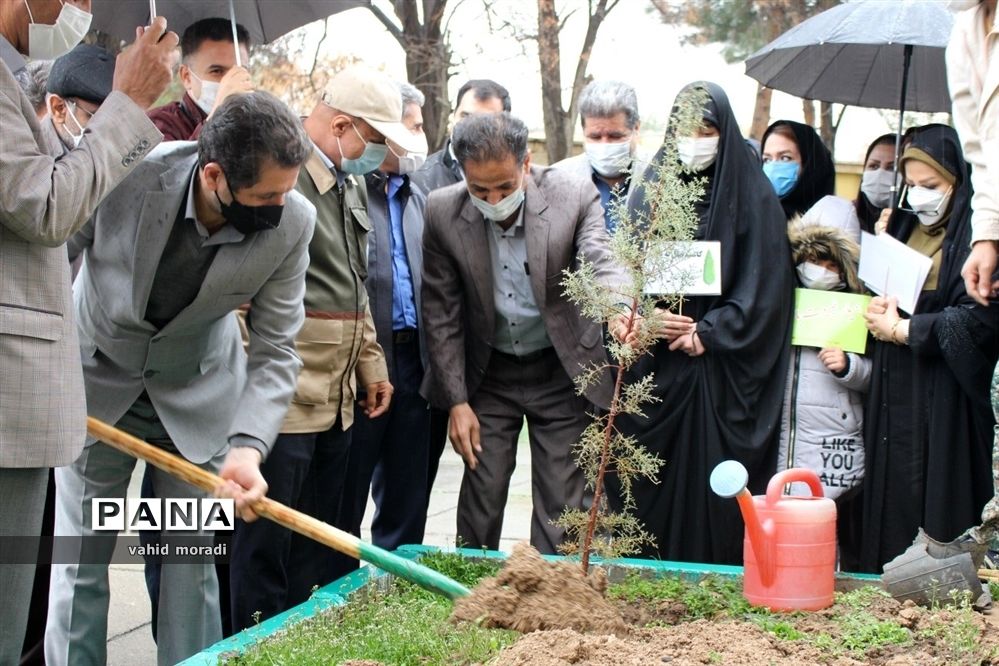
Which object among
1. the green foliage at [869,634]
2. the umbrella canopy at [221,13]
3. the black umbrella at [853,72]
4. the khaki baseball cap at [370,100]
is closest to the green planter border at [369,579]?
the green foliage at [869,634]

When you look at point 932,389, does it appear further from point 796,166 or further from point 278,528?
point 278,528

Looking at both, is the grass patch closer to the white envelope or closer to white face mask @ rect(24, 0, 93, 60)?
white face mask @ rect(24, 0, 93, 60)

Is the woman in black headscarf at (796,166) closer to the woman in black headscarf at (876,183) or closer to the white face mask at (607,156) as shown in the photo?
the woman in black headscarf at (876,183)

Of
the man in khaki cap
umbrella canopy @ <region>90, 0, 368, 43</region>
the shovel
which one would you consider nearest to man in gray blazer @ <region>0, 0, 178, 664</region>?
the shovel

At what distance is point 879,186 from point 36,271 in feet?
12.6

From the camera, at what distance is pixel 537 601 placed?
130 inches

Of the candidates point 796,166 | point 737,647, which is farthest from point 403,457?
point 796,166

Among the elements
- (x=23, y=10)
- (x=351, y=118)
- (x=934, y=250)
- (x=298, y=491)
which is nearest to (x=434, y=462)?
(x=298, y=491)

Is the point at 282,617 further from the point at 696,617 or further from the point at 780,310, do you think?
the point at 780,310

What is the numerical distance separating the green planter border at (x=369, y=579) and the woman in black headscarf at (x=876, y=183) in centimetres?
191

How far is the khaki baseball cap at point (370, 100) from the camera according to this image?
14.1ft

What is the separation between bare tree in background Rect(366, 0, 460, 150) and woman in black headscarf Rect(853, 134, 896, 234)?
20.2 ft

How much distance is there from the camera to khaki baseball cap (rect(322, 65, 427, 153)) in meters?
4.29

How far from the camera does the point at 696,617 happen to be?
3.60 meters
